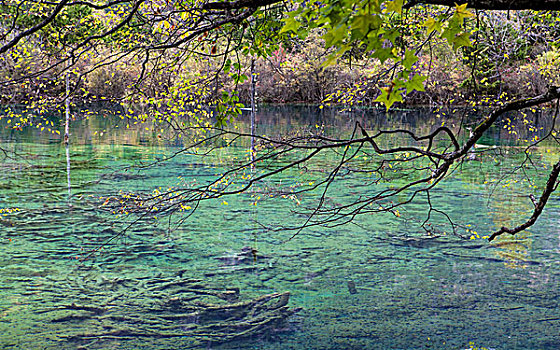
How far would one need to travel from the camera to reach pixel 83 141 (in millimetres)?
18969

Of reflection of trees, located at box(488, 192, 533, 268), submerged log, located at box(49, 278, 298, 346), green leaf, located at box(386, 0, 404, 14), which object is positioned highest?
green leaf, located at box(386, 0, 404, 14)

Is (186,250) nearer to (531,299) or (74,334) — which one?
(74,334)

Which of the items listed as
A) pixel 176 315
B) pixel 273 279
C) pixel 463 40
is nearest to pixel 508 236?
pixel 273 279

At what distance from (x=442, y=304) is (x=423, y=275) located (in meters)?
0.83

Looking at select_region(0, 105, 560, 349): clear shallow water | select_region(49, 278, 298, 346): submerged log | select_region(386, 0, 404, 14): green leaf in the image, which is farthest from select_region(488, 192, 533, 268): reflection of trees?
select_region(386, 0, 404, 14): green leaf

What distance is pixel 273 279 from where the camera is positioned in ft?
20.4

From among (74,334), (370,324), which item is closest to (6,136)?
(74,334)

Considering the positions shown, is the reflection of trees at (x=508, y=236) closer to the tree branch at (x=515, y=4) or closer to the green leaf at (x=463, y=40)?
the tree branch at (x=515, y=4)

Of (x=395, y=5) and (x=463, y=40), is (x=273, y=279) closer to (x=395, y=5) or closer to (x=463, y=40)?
(x=463, y=40)

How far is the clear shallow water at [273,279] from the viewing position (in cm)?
484

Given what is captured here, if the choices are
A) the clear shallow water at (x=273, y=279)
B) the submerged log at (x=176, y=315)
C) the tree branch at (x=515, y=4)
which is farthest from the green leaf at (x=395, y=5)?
the submerged log at (x=176, y=315)

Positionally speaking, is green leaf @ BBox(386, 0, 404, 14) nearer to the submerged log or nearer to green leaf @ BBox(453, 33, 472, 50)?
green leaf @ BBox(453, 33, 472, 50)

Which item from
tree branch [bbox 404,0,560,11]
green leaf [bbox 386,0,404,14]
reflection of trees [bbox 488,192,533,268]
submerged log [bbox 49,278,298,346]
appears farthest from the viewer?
reflection of trees [bbox 488,192,533,268]

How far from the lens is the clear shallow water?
15.9ft
